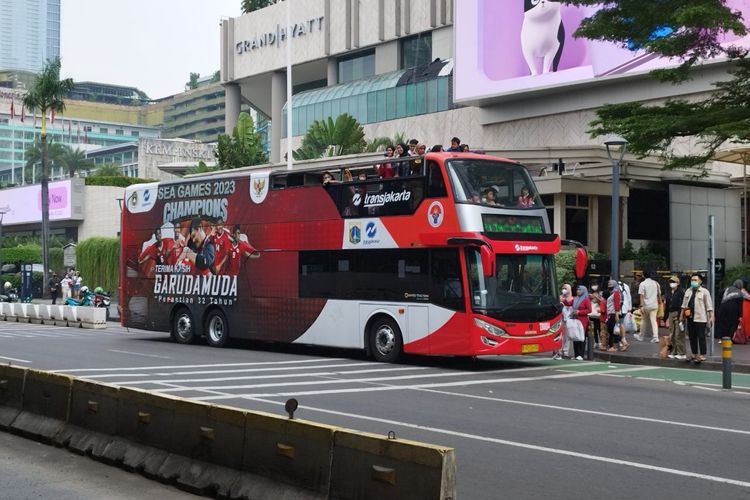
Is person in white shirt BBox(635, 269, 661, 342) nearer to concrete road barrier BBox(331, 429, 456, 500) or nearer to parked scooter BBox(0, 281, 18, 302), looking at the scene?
concrete road barrier BBox(331, 429, 456, 500)

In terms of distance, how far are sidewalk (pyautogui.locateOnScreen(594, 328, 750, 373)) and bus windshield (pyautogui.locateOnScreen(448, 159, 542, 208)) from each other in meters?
4.58

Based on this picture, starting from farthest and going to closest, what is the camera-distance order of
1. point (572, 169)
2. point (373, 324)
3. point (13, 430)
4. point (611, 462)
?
point (572, 169) < point (373, 324) < point (13, 430) < point (611, 462)

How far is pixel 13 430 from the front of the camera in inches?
434

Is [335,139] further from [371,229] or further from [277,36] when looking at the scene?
[371,229]

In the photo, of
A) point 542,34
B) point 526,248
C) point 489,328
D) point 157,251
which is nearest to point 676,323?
point 526,248

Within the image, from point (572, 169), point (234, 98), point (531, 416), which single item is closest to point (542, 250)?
point (531, 416)

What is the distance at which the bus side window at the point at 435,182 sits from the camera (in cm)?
1836

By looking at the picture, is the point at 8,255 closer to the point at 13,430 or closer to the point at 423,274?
the point at 423,274

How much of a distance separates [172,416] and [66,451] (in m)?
2.09

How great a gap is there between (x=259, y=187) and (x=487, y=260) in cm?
743

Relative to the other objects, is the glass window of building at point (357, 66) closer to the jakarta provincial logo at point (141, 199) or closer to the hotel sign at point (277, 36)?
the hotel sign at point (277, 36)

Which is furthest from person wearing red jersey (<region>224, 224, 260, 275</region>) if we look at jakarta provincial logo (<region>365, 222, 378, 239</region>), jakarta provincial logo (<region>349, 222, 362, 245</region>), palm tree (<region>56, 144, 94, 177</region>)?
palm tree (<region>56, 144, 94, 177</region>)

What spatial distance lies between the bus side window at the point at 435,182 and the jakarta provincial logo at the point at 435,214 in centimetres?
18

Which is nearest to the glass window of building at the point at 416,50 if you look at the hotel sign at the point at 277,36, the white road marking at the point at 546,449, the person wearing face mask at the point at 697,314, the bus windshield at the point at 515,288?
the hotel sign at the point at 277,36
